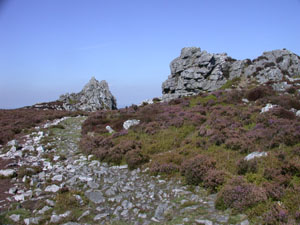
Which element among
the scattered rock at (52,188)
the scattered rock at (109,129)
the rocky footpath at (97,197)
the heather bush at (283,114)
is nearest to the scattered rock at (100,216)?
the rocky footpath at (97,197)

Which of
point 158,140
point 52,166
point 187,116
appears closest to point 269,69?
point 187,116

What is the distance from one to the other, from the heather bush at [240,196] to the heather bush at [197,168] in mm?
1780

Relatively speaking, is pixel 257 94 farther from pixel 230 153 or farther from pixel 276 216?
pixel 276 216

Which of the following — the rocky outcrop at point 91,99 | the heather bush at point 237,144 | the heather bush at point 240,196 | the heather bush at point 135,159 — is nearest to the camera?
the heather bush at point 240,196

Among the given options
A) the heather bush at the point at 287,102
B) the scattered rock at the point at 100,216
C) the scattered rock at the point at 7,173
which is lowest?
the scattered rock at the point at 100,216

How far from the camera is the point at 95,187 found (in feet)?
35.0

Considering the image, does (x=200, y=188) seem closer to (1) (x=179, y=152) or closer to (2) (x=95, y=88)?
(1) (x=179, y=152)

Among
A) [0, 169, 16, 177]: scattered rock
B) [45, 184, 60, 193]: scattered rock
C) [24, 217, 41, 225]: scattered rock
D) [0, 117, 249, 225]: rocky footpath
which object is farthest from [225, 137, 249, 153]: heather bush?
[0, 169, 16, 177]: scattered rock

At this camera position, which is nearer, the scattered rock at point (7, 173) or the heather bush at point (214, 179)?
the heather bush at point (214, 179)

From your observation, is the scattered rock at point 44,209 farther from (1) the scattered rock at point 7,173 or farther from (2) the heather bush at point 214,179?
(2) the heather bush at point 214,179

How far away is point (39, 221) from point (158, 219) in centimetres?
411

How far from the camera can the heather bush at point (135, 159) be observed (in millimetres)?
12789

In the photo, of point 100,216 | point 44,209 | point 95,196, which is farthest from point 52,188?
point 100,216

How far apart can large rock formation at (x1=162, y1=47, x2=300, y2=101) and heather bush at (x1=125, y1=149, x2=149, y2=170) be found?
33226 mm
